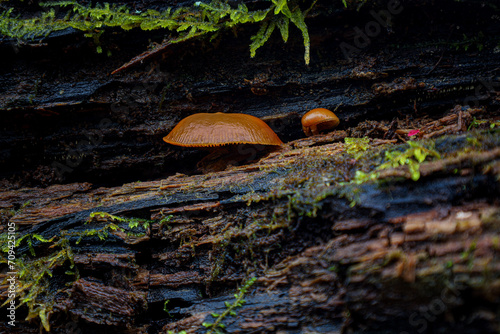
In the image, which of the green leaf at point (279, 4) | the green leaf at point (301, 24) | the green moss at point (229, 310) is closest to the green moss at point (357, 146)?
the green leaf at point (301, 24)

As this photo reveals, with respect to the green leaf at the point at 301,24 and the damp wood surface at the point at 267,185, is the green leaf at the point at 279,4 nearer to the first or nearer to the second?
the green leaf at the point at 301,24

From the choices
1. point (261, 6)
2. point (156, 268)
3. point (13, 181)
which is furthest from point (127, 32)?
point (156, 268)

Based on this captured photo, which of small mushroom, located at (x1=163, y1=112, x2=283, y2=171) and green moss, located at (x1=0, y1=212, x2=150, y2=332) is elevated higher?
small mushroom, located at (x1=163, y1=112, x2=283, y2=171)

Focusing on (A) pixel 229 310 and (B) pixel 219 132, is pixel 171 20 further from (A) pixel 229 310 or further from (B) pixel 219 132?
(A) pixel 229 310

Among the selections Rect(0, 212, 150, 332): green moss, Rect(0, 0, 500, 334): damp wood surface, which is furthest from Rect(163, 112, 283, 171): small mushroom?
Rect(0, 212, 150, 332): green moss

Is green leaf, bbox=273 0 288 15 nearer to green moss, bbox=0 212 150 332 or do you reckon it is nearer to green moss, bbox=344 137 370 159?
green moss, bbox=344 137 370 159

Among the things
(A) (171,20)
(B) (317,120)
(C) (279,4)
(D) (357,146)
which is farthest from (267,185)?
(A) (171,20)
